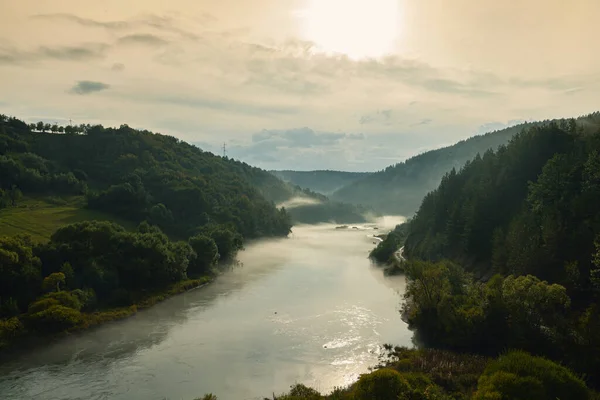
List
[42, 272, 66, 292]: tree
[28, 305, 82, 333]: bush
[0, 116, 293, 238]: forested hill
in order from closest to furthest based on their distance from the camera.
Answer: [28, 305, 82, 333]: bush, [42, 272, 66, 292]: tree, [0, 116, 293, 238]: forested hill

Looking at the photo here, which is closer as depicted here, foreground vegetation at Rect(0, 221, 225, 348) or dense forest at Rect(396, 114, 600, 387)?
dense forest at Rect(396, 114, 600, 387)

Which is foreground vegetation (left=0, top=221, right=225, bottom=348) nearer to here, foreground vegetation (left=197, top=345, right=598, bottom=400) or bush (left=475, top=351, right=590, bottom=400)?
foreground vegetation (left=197, top=345, right=598, bottom=400)

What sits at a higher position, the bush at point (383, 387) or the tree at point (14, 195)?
the tree at point (14, 195)

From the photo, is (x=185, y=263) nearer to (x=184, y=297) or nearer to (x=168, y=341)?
(x=184, y=297)

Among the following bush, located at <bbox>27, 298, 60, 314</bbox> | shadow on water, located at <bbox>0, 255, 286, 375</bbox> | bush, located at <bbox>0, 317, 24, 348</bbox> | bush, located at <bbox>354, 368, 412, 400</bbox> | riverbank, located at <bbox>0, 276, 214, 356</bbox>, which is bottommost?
shadow on water, located at <bbox>0, 255, 286, 375</bbox>

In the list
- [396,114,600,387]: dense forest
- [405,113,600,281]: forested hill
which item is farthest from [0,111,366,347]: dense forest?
[405,113,600,281]: forested hill

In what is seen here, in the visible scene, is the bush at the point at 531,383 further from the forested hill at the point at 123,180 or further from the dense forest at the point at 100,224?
the forested hill at the point at 123,180

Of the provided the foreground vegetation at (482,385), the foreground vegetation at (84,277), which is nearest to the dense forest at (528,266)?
the foreground vegetation at (482,385)
